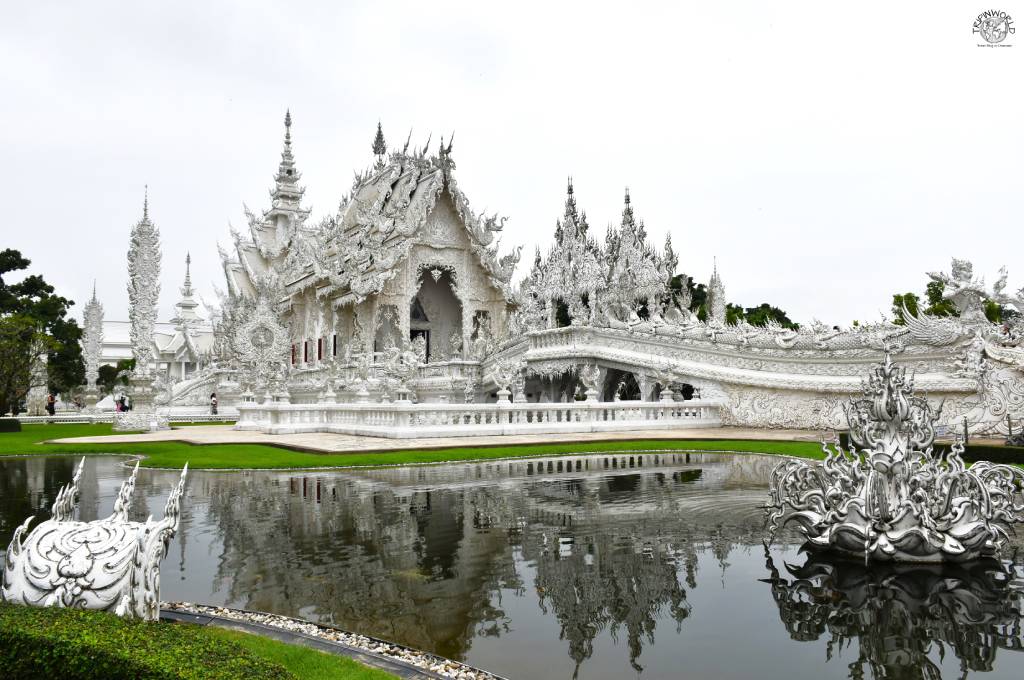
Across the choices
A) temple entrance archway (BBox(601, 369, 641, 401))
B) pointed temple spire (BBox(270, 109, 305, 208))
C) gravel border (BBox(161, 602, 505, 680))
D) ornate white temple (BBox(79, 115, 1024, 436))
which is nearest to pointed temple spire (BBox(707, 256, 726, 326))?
ornate white temple (BBox(79, 115, 1024, 436))

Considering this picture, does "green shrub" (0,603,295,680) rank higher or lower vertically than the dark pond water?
higher

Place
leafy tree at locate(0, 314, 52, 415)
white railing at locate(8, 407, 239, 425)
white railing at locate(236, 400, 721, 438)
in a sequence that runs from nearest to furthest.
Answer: white railing at locate(236, 400, 721, 438) → leafy tree at locate(0, 314, 52, 415) → white railing at locate(8, 407, 239, 425)

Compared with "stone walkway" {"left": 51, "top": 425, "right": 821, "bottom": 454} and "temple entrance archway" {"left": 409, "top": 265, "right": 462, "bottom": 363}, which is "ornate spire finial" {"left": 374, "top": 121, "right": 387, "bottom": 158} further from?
"stone walkway" {"left": 51, "top": 425, "right": 821, "bottom": 454}

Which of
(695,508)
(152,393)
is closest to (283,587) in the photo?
(695,508)

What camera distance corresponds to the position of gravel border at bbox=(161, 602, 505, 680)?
12.5 feet

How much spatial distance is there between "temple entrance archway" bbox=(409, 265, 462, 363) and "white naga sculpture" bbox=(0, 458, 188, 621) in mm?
29518

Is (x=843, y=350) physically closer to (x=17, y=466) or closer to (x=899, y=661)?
(x=899, y=661)

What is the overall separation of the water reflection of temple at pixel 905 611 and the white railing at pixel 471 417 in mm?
11576

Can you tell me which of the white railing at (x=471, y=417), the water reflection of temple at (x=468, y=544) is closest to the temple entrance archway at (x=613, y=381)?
the white railing at (x=471, y=417)

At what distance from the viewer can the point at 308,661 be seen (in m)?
3.83

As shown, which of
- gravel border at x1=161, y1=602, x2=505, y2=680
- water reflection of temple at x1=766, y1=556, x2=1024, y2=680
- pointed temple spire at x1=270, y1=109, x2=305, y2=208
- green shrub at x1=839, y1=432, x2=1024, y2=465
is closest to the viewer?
gravel border at x1=161, y1=602, x2=505, y2=680

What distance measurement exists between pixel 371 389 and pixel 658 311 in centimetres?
1043

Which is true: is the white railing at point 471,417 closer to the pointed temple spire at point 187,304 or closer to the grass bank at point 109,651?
the grass bank at point 109,651

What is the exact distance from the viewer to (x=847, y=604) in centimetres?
497
